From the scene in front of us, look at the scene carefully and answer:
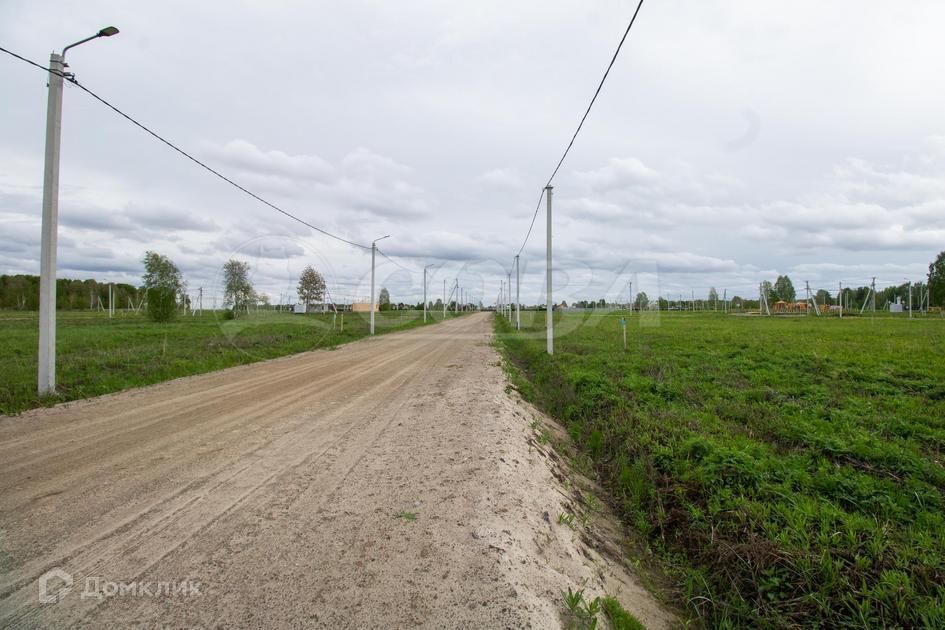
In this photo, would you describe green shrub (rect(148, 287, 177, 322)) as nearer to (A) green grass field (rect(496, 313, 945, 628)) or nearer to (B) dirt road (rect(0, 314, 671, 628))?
(B) dirt road (rect(0, 314, 671, 628))

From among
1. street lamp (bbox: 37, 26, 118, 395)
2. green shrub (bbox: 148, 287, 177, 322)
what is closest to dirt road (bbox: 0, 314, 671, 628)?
street lamp (bbox: 37, 26, 118, 395)

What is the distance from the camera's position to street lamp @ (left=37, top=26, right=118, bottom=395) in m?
8.32

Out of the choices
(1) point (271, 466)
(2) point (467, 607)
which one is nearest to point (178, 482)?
(1) point (271, 466)

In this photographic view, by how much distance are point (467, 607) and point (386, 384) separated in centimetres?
757

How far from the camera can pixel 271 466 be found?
15.9 ft

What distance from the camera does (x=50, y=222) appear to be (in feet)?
28.0

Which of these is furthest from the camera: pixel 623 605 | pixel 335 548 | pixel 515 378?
pixel 515 378

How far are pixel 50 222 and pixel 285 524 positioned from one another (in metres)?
8.77

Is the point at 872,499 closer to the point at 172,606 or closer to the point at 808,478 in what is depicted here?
the point at 808,478

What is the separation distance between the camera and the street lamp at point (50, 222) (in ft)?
27.3

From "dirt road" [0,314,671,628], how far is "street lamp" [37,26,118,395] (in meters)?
1.73

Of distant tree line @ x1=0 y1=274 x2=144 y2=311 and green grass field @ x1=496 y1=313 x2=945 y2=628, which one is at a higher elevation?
distant tree line @ x1=0 y1=274 x2=144 y2=311

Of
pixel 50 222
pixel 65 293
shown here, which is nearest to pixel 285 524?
pixel 50 222

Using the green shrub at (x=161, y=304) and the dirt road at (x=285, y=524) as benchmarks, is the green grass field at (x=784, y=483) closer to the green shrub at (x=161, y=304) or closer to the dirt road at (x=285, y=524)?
the dirt road at (x=285, y=524)
